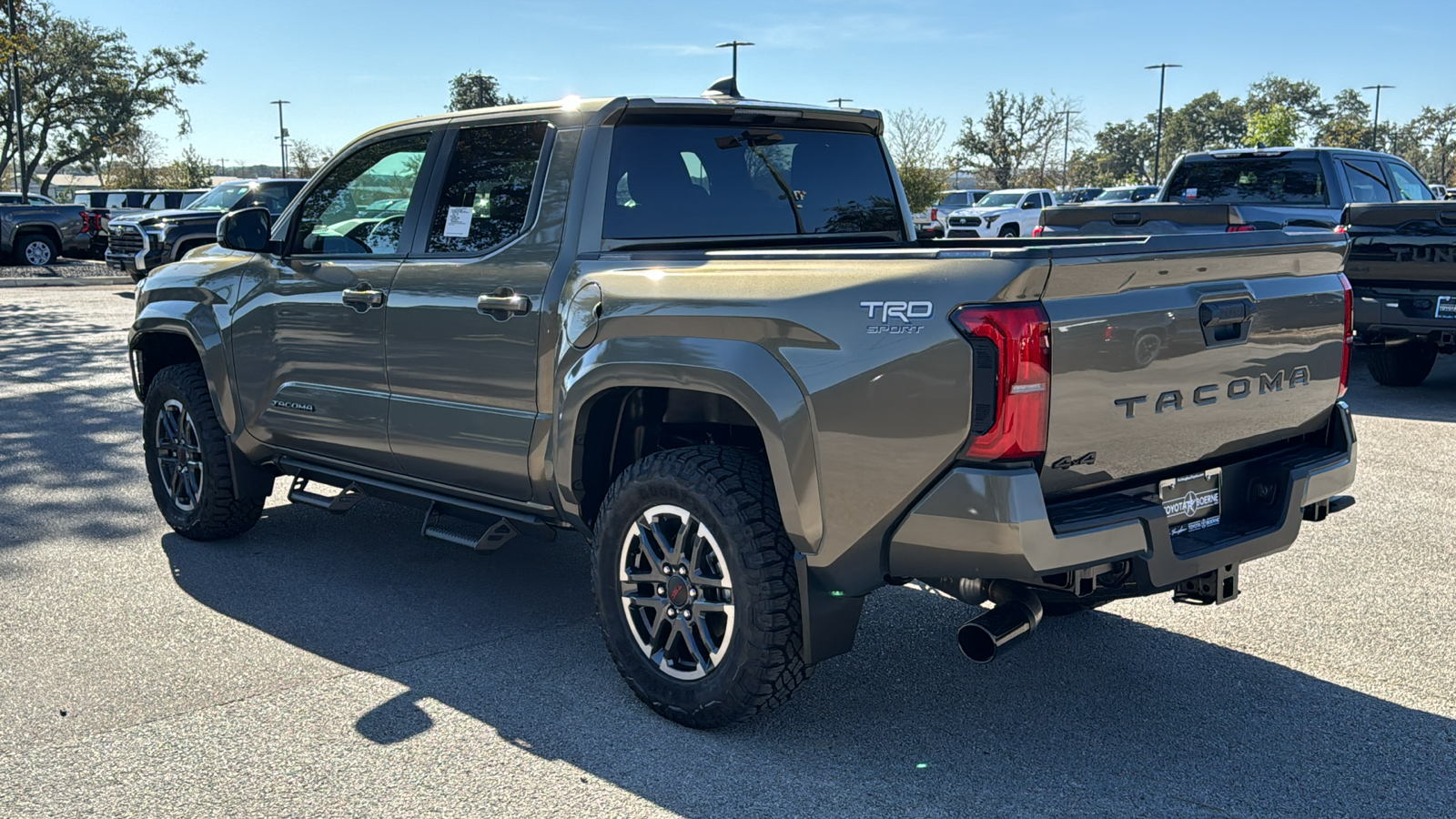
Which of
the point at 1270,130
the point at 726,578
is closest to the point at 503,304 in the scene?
the point at 726,578

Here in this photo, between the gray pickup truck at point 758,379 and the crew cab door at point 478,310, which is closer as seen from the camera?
the gray pickup truck at point 758,379

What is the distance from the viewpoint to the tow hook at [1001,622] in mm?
3385

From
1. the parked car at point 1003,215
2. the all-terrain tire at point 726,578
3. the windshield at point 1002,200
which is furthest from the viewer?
the windshield at point 1002,200

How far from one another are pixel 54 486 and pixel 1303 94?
118 metres

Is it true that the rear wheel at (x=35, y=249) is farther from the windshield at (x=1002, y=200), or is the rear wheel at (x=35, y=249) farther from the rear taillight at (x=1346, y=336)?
the rear taillight at (x=1346, y=336)

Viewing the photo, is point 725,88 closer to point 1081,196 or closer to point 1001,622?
point 1001,622

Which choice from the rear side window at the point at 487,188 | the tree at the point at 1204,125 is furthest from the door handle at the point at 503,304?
the tree at the point at 1204,125

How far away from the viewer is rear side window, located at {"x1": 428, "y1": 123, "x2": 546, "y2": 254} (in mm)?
4496

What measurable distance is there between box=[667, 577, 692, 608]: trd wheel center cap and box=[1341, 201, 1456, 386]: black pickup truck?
25.5ft

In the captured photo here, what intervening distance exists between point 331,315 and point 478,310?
3.21 ft

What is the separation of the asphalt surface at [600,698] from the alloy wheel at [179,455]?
9.2 inches

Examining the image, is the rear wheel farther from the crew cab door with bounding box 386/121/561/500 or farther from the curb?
the crew cab door with bounding box 386/121/561/500

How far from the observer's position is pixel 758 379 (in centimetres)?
355

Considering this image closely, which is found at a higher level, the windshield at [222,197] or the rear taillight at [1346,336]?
the windshield at [222,197]
